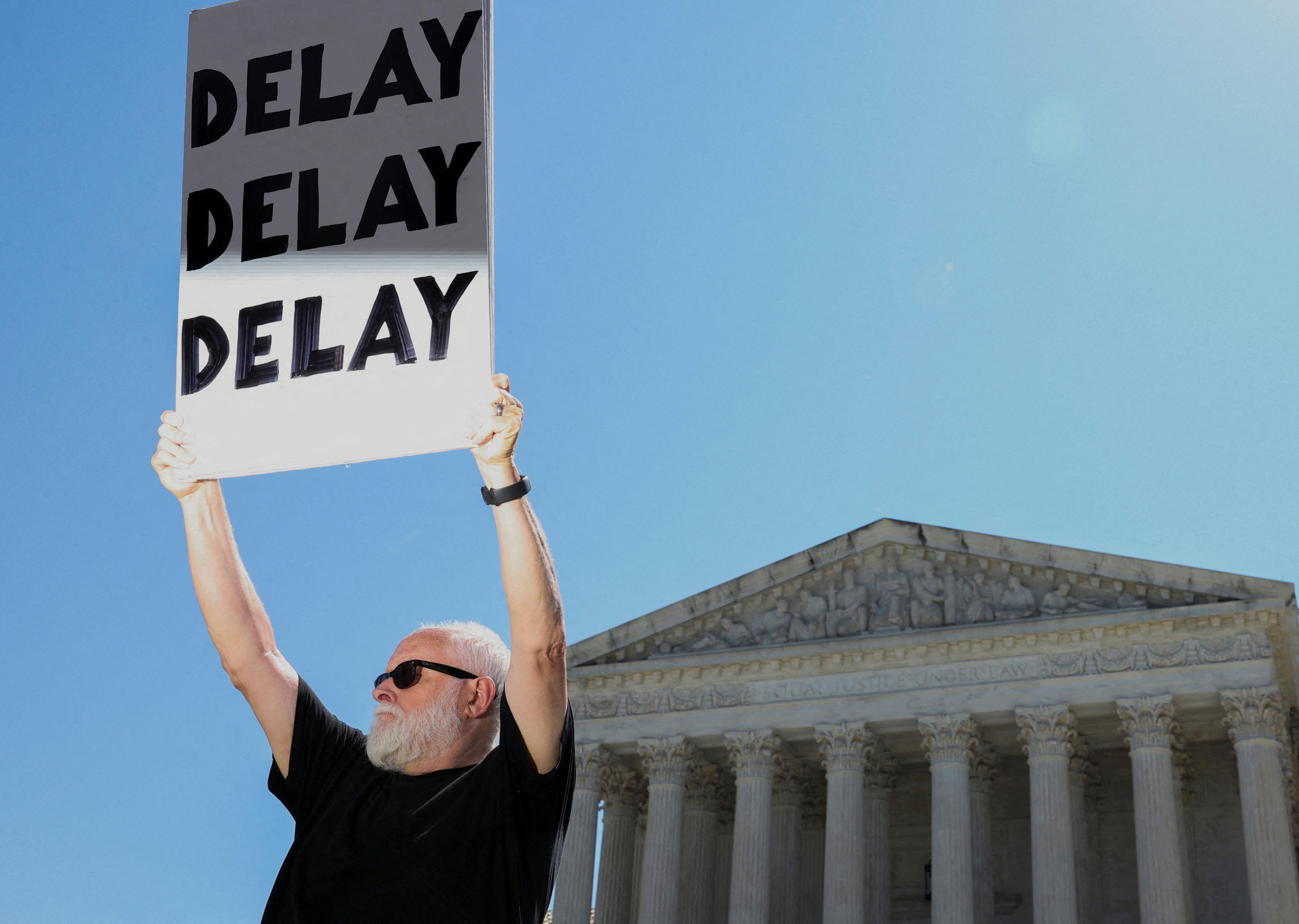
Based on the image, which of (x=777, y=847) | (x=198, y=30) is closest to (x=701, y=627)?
(x=777, y=847)

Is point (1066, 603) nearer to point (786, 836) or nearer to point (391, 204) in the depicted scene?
point (786, 836)

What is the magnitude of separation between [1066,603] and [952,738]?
443cm

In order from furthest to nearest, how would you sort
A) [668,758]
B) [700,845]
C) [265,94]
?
[700,845], [668,758], [265,94]

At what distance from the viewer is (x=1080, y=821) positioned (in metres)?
36.3

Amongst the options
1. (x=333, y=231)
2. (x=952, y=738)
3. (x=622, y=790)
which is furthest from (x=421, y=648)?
(x=622, y=790)

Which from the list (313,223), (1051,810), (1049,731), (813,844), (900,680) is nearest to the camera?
(313,223)

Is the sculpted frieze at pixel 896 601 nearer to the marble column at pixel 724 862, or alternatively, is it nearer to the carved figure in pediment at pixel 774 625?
the carved figure in pediment at pixel 774 625

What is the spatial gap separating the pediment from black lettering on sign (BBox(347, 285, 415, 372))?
33086 millimetres

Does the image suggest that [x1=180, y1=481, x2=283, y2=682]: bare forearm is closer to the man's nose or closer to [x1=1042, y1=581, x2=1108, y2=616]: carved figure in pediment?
the man's nose

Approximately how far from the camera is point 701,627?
40.8 m

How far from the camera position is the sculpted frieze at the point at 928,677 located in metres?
34.6

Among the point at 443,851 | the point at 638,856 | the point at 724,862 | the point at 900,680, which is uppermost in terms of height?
the point at 900,680

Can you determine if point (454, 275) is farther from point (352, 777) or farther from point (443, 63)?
point (352, 777)

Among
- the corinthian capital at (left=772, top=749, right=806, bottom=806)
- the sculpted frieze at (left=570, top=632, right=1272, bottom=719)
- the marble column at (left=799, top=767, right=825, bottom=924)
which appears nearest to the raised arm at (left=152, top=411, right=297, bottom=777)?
the sculpted frieze at (left=570, top=632, right=1272, bottom=719)
